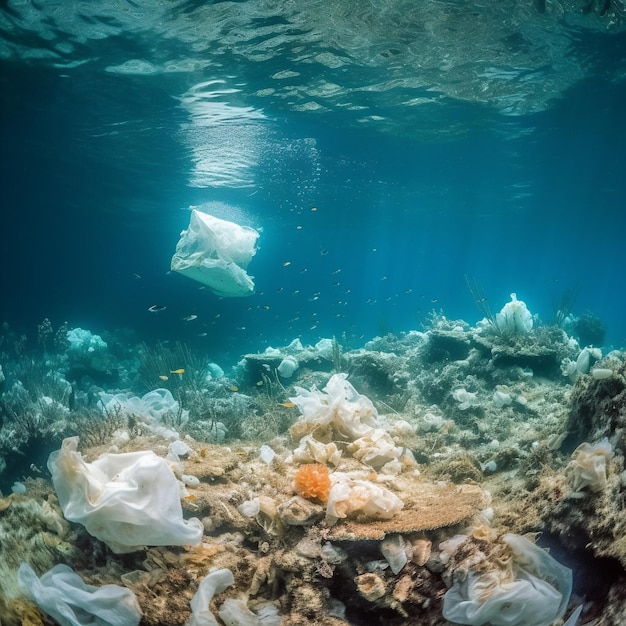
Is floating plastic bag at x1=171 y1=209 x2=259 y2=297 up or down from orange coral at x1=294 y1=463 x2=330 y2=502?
down

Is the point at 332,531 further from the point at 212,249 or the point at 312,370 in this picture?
the point at 312,370

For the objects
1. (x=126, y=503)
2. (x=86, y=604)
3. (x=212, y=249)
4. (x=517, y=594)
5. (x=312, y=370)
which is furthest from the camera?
(x=312, y=370)

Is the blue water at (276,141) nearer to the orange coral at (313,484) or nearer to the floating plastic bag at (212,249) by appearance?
the floating plastic bag at (212,249)

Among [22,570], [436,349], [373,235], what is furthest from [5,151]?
[373,235]

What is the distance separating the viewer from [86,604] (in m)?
2.99

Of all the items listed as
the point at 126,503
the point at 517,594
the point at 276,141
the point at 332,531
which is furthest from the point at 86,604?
the point at 276,141

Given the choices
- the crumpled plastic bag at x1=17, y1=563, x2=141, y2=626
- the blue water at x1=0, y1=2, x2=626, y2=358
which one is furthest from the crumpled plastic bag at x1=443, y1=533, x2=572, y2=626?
the blue water at x1=0, y1=2, x2=626, y2=358

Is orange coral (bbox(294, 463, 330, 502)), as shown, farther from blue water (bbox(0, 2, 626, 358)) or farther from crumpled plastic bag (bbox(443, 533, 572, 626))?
blue water (bbox(0, 2, 626, 358))

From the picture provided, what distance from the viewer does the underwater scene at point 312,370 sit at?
10.4ft

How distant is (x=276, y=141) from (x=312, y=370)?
37.8ft

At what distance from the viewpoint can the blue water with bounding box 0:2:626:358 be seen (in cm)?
1222

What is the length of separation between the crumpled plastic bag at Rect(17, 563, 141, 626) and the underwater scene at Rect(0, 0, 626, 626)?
0.06ft

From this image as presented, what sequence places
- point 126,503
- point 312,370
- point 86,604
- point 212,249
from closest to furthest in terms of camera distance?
point 86,604 → point 126,503 → point 212,249 → point 312,370

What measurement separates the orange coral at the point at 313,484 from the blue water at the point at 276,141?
9.27 metres
